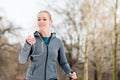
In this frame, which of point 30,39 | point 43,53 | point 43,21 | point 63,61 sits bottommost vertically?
point 63,61

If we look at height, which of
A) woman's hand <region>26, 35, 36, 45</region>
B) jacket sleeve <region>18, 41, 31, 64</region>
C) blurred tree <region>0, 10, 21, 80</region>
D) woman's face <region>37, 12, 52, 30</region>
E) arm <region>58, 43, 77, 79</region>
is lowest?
blurred tree <region>0, 10, 21, 80</region>

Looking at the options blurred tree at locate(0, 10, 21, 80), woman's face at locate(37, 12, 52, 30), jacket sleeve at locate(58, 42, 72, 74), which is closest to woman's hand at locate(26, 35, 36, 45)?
woman's face at locate(37, 12, 52, 30)

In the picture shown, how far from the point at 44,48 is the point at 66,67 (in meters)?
0.43

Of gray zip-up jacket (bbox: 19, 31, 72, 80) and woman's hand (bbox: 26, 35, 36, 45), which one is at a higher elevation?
woman's hand (bbox: 26, 35, 36, 45)

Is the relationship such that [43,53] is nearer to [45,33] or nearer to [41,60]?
[41,60]

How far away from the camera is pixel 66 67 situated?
556 centimetres

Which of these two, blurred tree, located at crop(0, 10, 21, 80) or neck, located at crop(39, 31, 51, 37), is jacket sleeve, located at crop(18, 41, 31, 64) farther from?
blurred tree, located at crop(0, 10, 21, 80)

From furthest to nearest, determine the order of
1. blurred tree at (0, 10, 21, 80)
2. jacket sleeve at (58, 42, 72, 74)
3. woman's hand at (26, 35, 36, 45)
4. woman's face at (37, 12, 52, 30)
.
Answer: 1. blurred tree at (0, 10, 21, 80)
2. jacket sleeve at (58, 42, 72, 74)
3. woman's face at (37, 12, 52, 30)
4. woman's hand at (26, 35, 36, 45)

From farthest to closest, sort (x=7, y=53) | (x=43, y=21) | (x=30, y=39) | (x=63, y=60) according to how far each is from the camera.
Result: (x=7, y=53) → (x=63, y=60) → (x=43, y=21) → (x=30, y=39)

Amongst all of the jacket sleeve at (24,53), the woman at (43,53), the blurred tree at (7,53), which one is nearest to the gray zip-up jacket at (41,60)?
the woman at (43,53)

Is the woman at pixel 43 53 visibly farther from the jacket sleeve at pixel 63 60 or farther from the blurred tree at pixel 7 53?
the blurred tree at pixel 7 53

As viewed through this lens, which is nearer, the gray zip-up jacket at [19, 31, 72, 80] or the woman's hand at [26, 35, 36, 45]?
the woman's hand at [26, 35, 36, 45]

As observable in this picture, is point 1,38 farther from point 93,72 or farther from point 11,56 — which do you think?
point 93,72

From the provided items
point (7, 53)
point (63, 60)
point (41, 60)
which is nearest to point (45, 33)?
point (41, 60)
